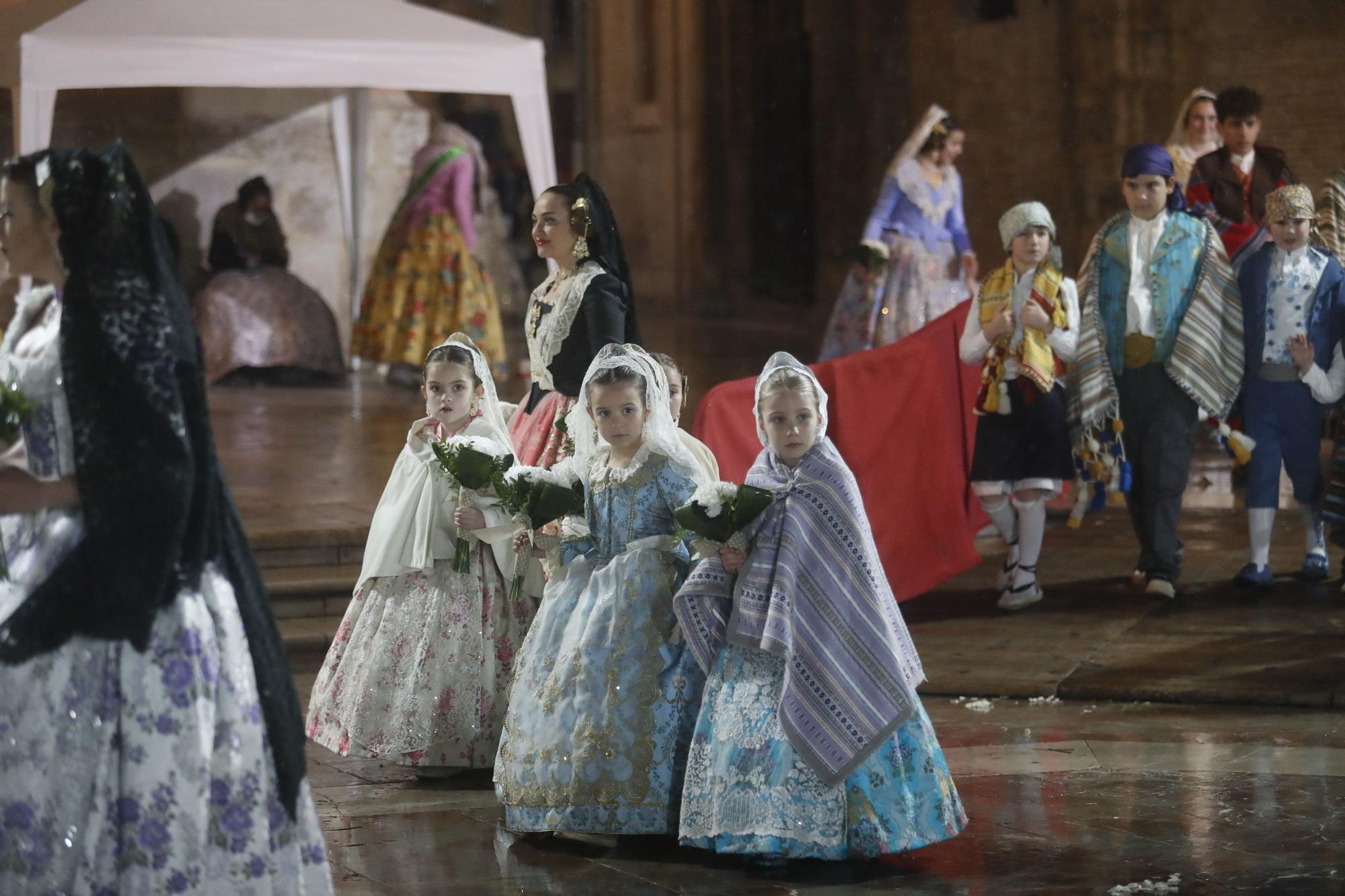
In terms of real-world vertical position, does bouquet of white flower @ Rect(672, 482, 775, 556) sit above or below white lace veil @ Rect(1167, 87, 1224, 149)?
below

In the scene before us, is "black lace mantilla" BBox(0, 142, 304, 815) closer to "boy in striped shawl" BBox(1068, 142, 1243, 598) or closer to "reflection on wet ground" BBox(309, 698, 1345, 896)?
"reflection on wet ground" BBox(309, 698, 1345, 896)

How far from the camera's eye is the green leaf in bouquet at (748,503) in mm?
5199

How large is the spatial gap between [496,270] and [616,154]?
5216mm

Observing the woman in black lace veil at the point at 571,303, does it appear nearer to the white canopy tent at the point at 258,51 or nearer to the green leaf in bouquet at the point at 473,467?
the green leaf in bouquet at the point at 473,467

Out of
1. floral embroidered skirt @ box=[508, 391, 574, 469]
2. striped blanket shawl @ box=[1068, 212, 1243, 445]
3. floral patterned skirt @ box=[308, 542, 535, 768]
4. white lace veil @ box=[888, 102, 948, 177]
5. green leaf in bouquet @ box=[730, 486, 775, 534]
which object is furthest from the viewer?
white lace veil @ box=[888, 102, 948, 177]

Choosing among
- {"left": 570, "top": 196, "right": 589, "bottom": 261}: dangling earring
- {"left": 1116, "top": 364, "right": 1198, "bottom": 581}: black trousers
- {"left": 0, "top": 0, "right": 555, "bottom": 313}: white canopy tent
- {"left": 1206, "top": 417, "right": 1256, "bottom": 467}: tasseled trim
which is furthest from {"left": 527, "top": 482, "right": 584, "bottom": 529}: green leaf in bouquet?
{"left": 0, "top": 0, "right": 555, "bottom": 313}: white canopy tent

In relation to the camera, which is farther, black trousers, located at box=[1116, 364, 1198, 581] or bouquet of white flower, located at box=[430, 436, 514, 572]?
black trousers, located at box=[1116, 364, 1198, 581]

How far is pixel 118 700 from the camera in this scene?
3.85m

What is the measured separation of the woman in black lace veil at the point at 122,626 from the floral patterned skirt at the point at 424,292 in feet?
34.6

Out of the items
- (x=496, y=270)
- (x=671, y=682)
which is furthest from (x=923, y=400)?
(x=496, y=270)

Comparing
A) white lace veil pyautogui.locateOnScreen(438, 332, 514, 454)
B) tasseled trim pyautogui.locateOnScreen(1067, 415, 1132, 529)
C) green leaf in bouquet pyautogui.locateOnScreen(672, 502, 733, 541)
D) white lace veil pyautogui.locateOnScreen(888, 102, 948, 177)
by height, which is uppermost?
white lace veil pyautogui.locateOnScreen(888, 102, 948, 177)

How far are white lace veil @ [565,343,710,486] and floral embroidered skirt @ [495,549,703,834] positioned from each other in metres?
0.28

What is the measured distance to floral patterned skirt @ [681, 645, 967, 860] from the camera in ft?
16.6

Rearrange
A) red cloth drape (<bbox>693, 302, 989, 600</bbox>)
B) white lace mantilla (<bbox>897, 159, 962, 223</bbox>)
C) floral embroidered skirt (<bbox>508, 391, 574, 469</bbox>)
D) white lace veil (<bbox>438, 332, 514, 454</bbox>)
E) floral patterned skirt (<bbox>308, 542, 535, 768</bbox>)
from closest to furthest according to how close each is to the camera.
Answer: floral patterned skirt (<bbox>308, 542, 535, 768</bbox>) < white lace veil (<bbox>438, 332, 514, 454</bbox>) < floral embroidered skirt (<bbox>508, 391, 574, 469</bbox>) < red cloth drape (<bbox>693, 302, 989, 600</bbox>) < white lace mantilla (<bbox>897, 159, 962, 223</bbox>)
